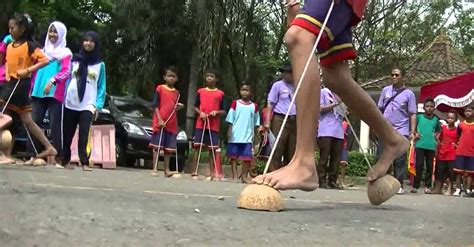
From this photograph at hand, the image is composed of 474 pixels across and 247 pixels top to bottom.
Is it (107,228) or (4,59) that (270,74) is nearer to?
(4,59)

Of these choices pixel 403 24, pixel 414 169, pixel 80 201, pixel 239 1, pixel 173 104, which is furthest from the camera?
pixel 403 24

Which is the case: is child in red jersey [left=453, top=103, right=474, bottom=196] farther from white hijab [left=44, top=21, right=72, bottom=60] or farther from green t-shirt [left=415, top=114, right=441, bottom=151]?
white hijab [left=44, top=21, right=72, bottom=60]

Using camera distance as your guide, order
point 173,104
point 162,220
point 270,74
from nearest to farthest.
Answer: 1. point 162,220
2. point 173,104
3. point 270,74

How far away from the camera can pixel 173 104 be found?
992 cm

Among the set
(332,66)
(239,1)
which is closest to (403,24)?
(239,1)

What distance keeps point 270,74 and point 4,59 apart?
14.8m

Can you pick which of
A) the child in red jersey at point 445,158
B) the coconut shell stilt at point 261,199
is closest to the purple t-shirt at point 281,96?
the child in red jersey at point 445,158

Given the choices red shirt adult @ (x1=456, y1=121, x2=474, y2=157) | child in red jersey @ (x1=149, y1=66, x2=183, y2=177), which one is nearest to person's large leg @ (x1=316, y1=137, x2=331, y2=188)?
child in red jersey @ (x1=149, y1=66, x2=183, y2=177)

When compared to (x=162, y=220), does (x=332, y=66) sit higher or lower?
higher

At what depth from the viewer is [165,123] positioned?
9.73 metres

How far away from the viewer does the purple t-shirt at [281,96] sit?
908 centimetres

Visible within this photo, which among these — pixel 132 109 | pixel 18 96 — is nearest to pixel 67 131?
pixel 18 96

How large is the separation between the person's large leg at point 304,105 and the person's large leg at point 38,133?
4503 mm

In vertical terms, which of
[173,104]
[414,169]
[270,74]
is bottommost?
[414,169]
